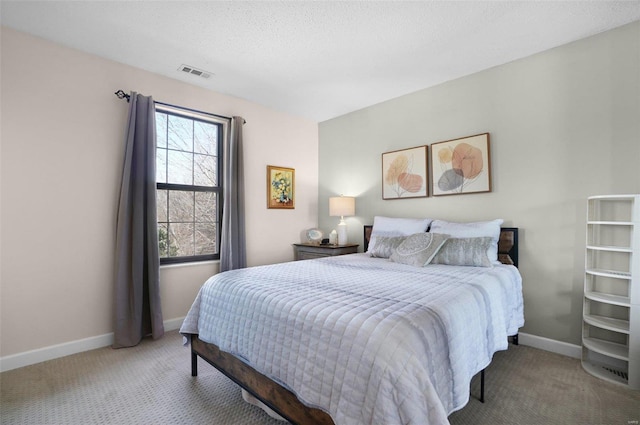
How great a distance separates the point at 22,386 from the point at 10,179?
151cm

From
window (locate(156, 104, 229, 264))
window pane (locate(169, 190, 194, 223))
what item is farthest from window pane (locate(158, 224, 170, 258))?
window pane (locate(169, 190, 194, 223))

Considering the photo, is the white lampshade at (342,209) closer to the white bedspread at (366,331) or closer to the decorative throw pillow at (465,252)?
the decorative throw pillow at (465,252)

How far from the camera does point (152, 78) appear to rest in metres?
3.10

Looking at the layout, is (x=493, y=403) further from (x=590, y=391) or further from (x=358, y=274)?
(x=358, y=274)

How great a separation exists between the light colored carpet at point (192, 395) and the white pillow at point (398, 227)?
4.24ft

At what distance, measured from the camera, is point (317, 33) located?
2447 mm

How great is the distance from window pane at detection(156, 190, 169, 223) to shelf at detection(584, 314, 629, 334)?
Answer: 3.87 meters

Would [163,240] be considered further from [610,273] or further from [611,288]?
[611,288]

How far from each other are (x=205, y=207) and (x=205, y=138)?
0.81 m

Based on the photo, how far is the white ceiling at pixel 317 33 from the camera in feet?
7.09

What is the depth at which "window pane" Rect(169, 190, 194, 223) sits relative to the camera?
3318 mm

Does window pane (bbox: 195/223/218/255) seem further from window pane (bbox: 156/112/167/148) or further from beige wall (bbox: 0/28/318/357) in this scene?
window pane (bbox: 156/112/167/148)

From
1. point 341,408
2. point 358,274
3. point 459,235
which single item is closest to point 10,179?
point 358,274

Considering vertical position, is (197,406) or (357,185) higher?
(357,185)
